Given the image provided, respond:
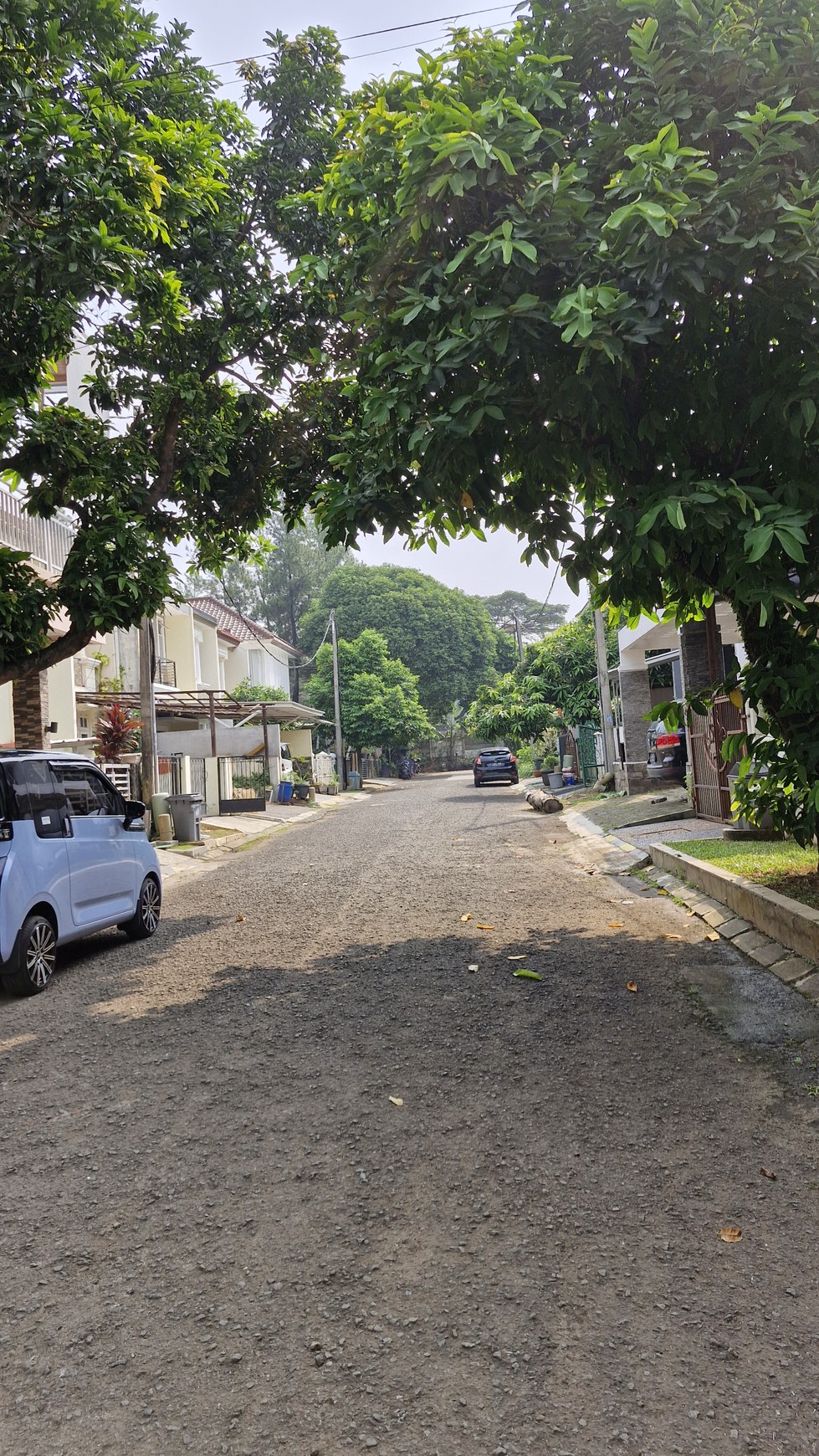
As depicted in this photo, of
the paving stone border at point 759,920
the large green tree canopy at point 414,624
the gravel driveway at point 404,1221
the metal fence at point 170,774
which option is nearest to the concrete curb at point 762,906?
the paving stone border at point 759,920

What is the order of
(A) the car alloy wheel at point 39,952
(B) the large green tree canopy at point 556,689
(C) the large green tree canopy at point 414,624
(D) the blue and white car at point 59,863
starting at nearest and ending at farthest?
(D) the blue and white car at point 59,863, (A) the car alloy wheel at point 39,952, (B) the large green tree canopy at point 556,689, (C) the large green tree canopy at point 414,624

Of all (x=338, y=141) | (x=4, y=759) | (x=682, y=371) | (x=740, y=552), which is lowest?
(x=4, y=759)

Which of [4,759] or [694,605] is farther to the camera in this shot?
[694,605]

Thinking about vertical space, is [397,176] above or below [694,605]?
above

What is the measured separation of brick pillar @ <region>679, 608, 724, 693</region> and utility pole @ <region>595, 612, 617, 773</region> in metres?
6.56

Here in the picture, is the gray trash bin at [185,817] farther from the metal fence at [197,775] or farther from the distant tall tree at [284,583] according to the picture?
the distant tall tree at [284,583]

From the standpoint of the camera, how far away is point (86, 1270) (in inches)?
131

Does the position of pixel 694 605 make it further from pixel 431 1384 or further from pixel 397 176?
pixel 431 1384

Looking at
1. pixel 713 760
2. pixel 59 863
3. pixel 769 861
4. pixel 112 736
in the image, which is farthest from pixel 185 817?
pixel 769 861

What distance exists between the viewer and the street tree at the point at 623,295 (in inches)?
226

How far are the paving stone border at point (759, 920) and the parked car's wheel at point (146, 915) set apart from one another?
5.12 meters

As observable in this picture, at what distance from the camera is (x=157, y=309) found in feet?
34.5

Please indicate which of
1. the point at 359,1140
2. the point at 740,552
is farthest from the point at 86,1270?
the point at 740,552

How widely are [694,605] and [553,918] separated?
3104 mm
